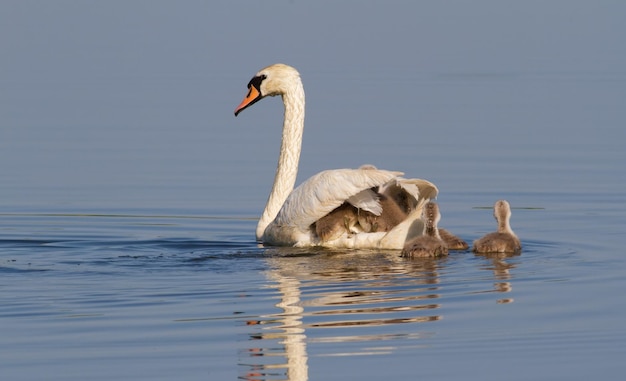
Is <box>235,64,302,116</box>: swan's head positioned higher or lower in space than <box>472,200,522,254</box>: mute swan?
higher

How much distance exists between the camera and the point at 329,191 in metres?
13.5

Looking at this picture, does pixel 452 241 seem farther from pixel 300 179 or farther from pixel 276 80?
pixel 300 179

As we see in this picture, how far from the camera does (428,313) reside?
1088cm

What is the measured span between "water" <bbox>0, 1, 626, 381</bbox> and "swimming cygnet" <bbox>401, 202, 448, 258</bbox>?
128mm

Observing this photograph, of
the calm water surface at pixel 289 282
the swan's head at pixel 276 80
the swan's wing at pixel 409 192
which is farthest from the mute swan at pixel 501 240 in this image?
the swan's head at pixel 276 80

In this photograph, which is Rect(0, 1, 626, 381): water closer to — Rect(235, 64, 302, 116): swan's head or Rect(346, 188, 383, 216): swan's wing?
Rect(346, 188, 383, 216): swan's wing

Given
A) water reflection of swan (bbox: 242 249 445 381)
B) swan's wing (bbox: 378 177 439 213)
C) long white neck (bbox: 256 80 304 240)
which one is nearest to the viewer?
water reflection of swan (bbox: 242 249 445 381)

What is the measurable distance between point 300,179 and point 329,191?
202 inches

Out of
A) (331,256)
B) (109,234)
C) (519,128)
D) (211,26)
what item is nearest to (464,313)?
(331,256)

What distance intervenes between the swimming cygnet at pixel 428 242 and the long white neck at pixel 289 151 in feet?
7.68

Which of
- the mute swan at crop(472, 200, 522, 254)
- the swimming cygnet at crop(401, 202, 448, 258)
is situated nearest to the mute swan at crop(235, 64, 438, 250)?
the swimming cygnet at crop(401, 202, 448, 258)

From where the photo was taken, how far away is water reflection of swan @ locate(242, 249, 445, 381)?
9719mm

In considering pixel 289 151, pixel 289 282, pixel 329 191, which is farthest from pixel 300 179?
pixel 289 282

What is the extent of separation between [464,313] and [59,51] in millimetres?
25225
